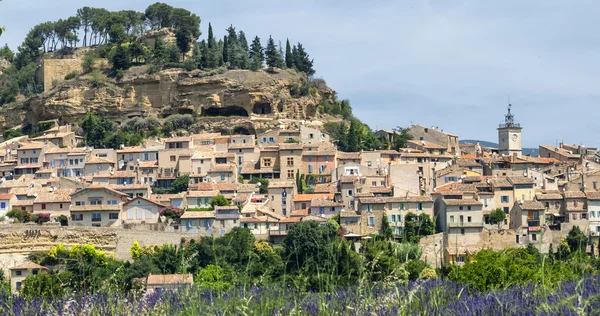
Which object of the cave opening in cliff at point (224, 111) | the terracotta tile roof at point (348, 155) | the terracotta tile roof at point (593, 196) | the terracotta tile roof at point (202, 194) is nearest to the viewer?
the terracotta tile roof at point (593, 196)

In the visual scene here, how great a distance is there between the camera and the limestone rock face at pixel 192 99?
2950 inches

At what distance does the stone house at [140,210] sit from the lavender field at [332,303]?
124 ft

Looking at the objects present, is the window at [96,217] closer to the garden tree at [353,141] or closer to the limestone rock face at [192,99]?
the garden tree at [353,141]

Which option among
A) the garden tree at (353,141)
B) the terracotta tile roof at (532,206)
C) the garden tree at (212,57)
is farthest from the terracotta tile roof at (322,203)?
the garden tree at (212,57)

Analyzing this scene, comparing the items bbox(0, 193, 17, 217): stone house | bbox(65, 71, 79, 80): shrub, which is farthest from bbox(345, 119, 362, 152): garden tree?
bbox(65, 71, 79, 80): shrub

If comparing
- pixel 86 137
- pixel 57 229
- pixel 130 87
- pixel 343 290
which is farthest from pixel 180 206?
pixel 343 290

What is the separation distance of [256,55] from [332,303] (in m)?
69.1

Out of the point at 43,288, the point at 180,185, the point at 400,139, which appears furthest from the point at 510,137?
the point at 43,288

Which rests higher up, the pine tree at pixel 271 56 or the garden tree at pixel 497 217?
the pine tree at pixel 271 56

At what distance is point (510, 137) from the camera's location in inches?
2835

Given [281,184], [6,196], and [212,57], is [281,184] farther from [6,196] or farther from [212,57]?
[212,57]

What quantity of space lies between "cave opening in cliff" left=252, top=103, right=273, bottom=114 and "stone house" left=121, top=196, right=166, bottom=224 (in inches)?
915

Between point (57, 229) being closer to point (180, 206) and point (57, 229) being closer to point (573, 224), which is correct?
point (180, 206)

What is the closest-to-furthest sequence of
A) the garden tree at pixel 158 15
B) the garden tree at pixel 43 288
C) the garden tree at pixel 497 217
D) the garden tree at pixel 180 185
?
the garden tree at pixel 43 288
the garden tree at pixel 497 217
the garden tree at pixel 180 185
the garden tree at pixel 158 15
